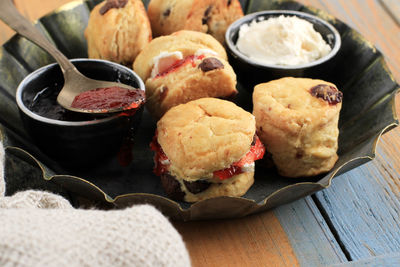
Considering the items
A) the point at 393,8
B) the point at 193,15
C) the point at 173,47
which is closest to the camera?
the point at 173,47

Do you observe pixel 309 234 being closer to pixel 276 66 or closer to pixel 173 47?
pixel 276 66

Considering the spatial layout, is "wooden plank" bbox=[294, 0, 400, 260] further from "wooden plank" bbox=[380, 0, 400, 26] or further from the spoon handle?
the spoon handle

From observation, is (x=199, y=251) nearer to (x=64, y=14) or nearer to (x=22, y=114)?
(x=22, y=114)

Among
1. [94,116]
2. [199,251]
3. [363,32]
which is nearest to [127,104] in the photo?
[94,116]

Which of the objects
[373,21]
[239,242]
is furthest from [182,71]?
[373,21]

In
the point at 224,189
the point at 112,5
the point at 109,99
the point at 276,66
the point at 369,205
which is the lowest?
the point at 369,205

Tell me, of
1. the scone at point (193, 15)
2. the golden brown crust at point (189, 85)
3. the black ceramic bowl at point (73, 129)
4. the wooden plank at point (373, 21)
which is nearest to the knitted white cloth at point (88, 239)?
the black ceramic bowl at point (73, 129)
